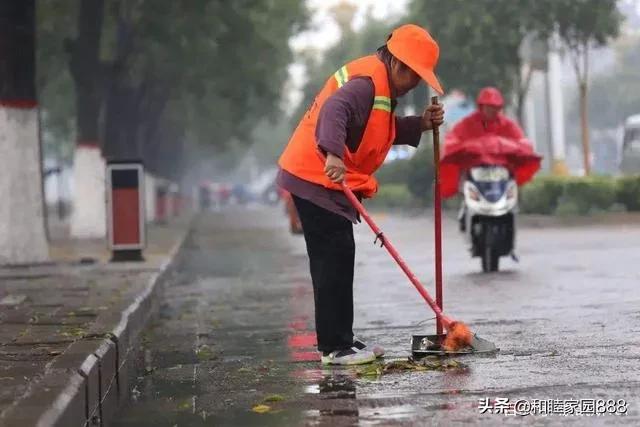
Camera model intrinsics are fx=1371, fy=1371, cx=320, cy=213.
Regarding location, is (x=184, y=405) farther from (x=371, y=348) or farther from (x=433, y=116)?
(x=433, y=116)

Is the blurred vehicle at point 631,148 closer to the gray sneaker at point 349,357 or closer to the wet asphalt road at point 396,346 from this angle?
the wet asphalt road at point 396,346

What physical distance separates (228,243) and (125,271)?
11123mm

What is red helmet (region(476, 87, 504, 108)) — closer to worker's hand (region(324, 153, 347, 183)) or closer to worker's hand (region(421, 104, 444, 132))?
worker's hand (region(421, 104, 444, 132))

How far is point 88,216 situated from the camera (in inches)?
988

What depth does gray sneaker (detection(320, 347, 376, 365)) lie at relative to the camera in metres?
6.98

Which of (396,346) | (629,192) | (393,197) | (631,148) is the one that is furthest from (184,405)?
(631,148)

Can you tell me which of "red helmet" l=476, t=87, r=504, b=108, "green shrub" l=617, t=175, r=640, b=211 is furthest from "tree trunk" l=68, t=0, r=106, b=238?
"red helmet" l=476, t=87, r=504, b=108

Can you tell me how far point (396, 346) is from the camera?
7.83 metres

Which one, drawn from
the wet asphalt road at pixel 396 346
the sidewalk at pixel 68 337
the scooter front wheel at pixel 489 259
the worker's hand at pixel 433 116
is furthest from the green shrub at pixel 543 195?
the worker's hand at pixel 433 116

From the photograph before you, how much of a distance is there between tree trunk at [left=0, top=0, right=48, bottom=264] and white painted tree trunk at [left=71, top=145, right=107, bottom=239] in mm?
9334

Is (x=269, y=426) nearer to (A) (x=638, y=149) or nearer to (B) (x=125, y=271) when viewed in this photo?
(B) (x=125, y=271)

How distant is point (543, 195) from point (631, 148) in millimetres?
18513

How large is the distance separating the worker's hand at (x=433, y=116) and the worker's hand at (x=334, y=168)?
2.89 feet

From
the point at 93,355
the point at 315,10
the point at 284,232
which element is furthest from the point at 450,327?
the point at 315,10
